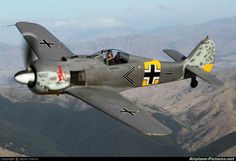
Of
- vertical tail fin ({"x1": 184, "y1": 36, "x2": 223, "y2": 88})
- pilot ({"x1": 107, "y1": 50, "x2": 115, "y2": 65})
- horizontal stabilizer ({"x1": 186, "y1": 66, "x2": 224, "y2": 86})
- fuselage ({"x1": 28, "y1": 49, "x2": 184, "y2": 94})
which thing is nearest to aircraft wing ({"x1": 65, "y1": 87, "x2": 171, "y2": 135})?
fuselage ({"x1": 28, "y1": 49, "x2": 184, "y2": 94})

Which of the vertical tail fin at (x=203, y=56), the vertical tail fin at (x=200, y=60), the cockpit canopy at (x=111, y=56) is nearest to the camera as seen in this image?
the cockpit canopy at (x=111, y=56)

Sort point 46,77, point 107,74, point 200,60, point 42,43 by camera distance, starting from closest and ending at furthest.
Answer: point 46,77
point 107,74
point 42,43
point 200,60

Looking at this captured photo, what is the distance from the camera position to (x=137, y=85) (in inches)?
1029

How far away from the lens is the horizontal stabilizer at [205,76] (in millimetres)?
24747

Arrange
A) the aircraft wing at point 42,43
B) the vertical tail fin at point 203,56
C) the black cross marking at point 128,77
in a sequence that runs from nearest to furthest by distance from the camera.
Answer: the black cross marking at point 128,77, the aircraft wing at point 42,43, the vertical tail fin at point 203,56

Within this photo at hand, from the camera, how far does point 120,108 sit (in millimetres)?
19844

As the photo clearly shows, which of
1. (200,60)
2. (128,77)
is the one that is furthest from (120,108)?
(200,60)

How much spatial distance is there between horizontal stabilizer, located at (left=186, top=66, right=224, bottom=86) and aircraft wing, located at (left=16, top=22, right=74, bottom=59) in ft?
31.0

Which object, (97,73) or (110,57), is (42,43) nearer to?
(110,57)

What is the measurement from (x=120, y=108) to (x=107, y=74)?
4411mm

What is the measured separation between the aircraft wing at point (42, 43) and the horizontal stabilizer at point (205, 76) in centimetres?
946

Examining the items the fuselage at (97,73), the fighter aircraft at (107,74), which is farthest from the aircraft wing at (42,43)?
the fuselage at (97,73)

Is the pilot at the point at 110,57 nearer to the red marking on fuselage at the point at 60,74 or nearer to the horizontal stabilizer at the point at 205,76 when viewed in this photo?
the red marking on fuselage at the point at 60,74

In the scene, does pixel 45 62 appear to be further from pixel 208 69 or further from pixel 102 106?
pixel 208 69
